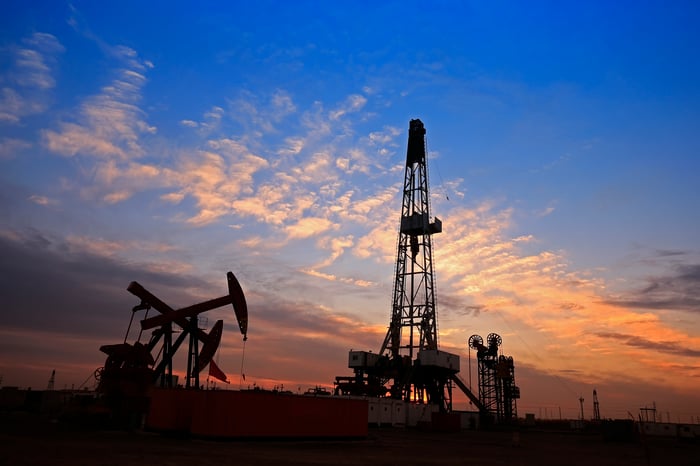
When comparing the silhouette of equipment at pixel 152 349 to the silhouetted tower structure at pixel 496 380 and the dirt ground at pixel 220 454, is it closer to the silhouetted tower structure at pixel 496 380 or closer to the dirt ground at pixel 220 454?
the dirt ground at pixel 220 454

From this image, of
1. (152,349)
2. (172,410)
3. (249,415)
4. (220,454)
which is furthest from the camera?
(152,349)

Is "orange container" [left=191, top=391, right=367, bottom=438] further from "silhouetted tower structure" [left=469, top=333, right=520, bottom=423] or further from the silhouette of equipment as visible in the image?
"silhouetted tower structure" [left=469, top=333, right=520, bottom=423]

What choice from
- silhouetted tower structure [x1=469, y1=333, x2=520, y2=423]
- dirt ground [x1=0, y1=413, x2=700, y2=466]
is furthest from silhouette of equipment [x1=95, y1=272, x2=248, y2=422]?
silhouetted tower structure [x1=469, y1=333, x2=520, y2=423]

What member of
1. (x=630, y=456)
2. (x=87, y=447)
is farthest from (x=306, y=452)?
(x=630, y=456)

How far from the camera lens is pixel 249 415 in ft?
93.3

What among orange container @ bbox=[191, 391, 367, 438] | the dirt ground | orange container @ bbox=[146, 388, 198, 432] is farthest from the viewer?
orange container @ bbox=[146, 388, 198, 432]

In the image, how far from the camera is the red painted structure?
27.8 meters

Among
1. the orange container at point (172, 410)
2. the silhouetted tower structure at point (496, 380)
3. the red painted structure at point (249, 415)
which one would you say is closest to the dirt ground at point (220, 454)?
the red painted structure at point (249, 415)

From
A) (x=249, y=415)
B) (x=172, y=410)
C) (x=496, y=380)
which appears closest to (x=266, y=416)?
(x=249, y=415)

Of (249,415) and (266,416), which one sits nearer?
(249,415)

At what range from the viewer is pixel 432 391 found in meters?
69.1

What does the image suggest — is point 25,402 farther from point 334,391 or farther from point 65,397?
point 334,391

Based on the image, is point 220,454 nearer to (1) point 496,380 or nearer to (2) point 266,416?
(2) point 266,416

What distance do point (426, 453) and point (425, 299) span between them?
142 ft
